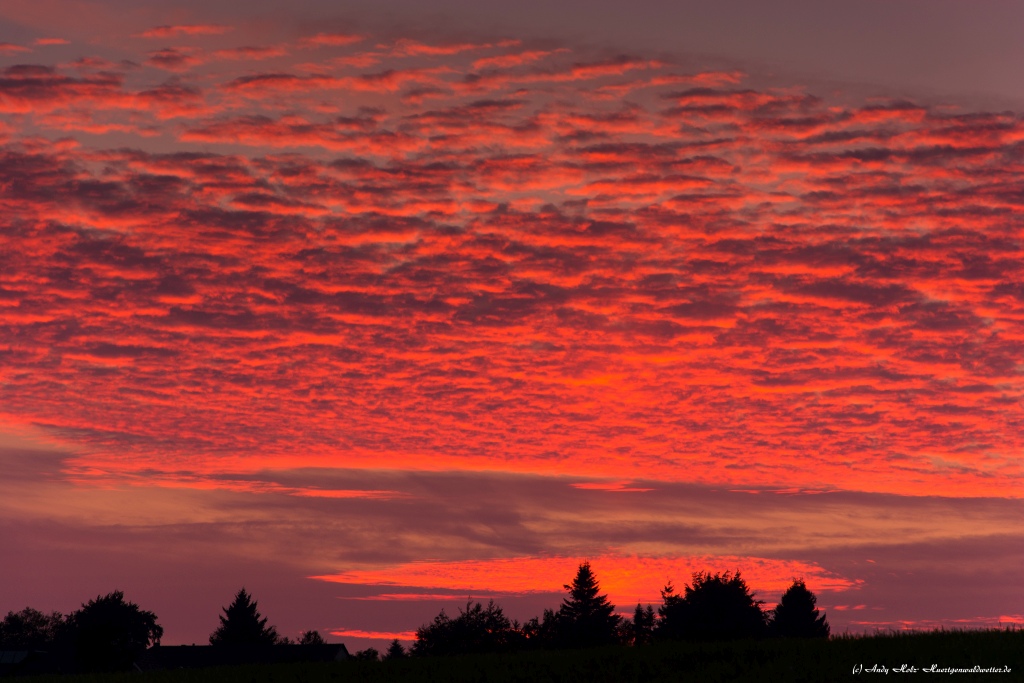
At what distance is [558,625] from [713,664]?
89200mm

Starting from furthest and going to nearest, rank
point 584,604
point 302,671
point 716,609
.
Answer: point 584,604 → point 716,609 → point 302,671

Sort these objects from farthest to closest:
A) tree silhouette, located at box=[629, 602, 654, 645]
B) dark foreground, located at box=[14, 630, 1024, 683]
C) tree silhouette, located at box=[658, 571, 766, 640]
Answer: tree silhouette, located at box=[629, 602, 654, 645] → tree silhouette, located at box=[658, 571, 766, 640] → dark foreground, located at box=[14, 630, 1024, 683]

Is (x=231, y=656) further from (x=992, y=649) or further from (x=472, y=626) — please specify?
(x=992, y=649)

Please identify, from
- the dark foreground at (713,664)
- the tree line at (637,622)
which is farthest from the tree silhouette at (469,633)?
the dark foreground at (713,664)

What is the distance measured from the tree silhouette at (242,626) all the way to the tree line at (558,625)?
125 millimetres

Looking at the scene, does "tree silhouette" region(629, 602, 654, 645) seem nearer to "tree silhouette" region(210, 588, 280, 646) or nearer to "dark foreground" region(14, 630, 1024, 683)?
"tree silhouette" region(210, 588, 280, 646)

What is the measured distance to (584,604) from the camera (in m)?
125

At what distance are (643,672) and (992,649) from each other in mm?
11858

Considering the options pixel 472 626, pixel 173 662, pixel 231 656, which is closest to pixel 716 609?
pixel 472 626

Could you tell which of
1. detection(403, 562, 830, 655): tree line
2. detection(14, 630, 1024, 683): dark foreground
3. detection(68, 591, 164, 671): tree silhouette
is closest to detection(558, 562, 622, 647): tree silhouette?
detection(403, 562, 830, 655): tree line

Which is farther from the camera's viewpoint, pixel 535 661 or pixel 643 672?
pixel 535 661

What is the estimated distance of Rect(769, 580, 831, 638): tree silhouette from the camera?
109000 mm

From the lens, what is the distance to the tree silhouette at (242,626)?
136 m

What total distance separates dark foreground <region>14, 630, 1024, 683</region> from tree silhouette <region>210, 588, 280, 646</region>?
3490 inches
